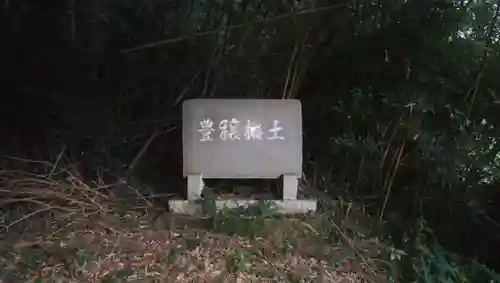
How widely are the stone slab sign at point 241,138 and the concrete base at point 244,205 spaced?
0.15 metres

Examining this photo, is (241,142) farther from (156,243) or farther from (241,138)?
(156,243)

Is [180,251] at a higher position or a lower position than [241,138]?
lower

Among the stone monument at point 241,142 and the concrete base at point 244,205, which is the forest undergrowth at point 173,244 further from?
the stone monument at point 241,142

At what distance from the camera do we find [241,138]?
3270 millimetres

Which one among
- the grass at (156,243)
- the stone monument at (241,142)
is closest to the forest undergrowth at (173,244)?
the grass at (156,243)

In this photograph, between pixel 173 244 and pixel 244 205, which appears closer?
pixel 173 244

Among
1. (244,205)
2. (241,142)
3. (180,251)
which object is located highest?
(241,142)

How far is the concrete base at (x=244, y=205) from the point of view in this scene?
327 cm

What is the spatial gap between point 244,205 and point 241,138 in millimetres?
372

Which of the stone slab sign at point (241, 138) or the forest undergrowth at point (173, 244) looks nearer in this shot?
the forest undergrowth at point (173, 244)

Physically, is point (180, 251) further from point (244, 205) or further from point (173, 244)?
point (244, 205)

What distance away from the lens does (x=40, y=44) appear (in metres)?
4.27

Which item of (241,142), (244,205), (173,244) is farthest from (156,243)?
(241,142)

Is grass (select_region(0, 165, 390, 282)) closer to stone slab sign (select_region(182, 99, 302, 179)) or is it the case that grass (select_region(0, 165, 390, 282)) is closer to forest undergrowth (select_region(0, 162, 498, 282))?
forest undergrowth (select_region(0, 162, 498, 282))
